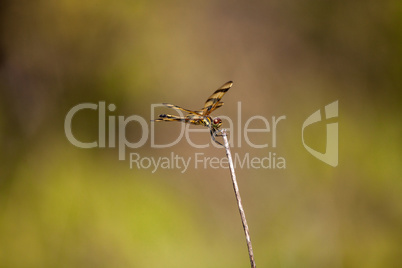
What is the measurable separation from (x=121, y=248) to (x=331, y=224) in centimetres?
39

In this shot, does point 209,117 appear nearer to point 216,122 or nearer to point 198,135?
point 216,122

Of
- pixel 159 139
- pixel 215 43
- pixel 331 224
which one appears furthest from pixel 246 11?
pixel 331 224

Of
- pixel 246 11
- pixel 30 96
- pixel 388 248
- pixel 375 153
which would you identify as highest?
pixel 246 11

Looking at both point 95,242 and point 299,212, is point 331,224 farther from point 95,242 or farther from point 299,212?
point 95,242

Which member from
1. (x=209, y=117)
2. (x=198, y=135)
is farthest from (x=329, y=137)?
(x=209, y=117)

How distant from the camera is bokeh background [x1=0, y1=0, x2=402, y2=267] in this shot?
671 millimetres

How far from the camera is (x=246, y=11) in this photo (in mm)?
700

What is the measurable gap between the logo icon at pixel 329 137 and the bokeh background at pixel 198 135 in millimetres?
11

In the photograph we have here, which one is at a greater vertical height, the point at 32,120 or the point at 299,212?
the point at 32,120

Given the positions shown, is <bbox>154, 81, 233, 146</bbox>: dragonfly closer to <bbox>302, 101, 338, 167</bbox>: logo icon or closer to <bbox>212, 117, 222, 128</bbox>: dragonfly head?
<bbox>212, 117, 222, 128</bbox>: dragonfly head

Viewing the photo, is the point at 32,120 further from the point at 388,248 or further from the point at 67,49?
the point at 388,248

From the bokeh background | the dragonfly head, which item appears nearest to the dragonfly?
the dragonfly head

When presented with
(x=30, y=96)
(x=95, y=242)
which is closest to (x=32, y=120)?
(x=30, y=96)

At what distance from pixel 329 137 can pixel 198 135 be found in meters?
0.25
